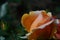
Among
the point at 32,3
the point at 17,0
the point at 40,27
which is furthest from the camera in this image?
the point at 32,3

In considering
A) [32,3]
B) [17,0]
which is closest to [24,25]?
[17,0]

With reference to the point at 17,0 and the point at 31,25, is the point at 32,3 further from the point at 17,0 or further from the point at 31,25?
the point at 31,25

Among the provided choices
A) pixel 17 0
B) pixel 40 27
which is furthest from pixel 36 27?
pixel 17 0

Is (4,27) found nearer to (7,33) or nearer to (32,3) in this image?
(7,33)

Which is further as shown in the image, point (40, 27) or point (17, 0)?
point (17, 0)

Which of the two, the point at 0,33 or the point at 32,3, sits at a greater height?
the point at 32,3

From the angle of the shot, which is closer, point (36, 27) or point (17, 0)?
point (36, 27)

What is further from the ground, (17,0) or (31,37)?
(17,0)

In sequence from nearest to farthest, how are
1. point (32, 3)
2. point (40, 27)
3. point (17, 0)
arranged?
1. point (40, 27)
2. point (17, 0)
3. point (32, 3)
